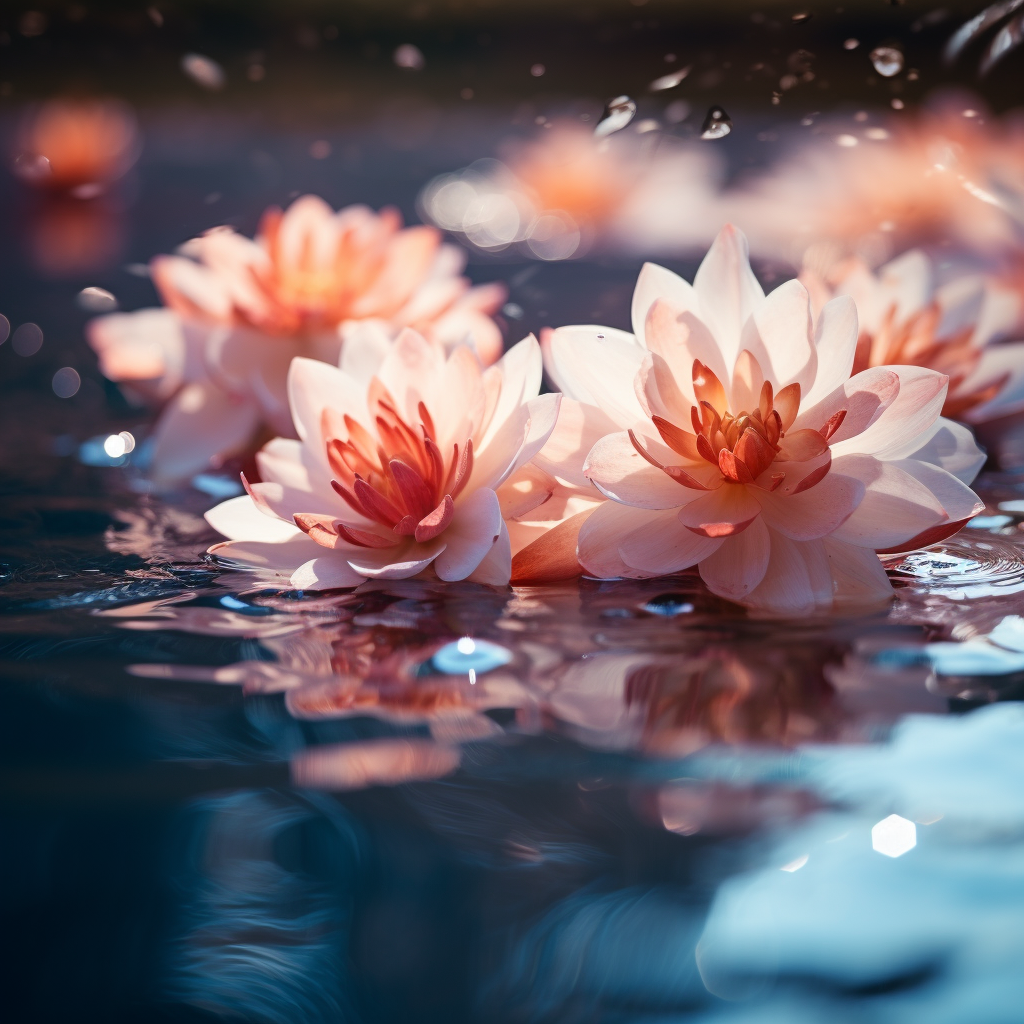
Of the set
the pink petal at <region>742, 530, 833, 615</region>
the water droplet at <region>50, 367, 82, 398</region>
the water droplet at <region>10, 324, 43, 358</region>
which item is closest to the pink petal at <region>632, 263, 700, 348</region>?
the pink petal at <region>742, 530, 833, 615</region>

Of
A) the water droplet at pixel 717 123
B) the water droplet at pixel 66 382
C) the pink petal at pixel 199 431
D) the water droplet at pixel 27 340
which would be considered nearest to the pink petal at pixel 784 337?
the water droplet at pixel 717 123

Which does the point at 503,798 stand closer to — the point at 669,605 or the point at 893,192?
the point at 669,605

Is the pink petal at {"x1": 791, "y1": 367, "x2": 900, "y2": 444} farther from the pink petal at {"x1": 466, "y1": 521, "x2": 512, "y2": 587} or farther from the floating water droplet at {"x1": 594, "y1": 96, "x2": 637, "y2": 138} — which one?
the floating water droplet at {"x1": 594, "y1": 96, "x2": 637, "y2": 138}

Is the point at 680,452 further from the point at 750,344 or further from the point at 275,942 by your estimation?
the point at 275,942

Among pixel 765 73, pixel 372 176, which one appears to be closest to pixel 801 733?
pixel 765 73

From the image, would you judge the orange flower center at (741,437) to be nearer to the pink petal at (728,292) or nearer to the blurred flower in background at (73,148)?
the pink petal at (728,292)

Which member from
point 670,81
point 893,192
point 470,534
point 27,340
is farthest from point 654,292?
point 27,340
